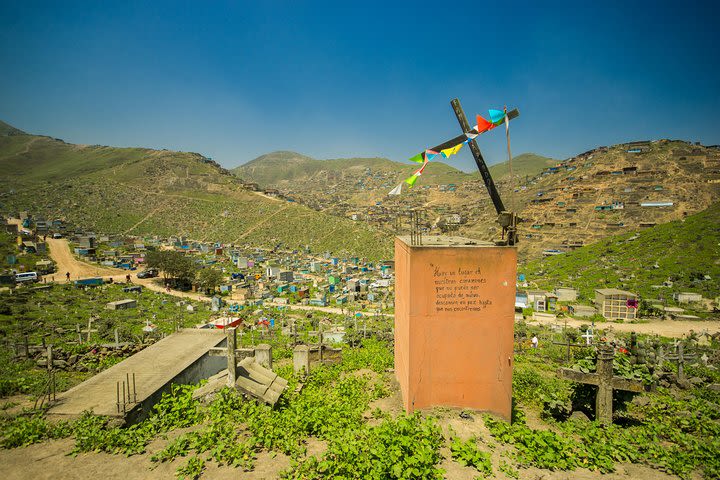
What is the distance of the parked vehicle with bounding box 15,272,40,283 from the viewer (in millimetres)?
29734

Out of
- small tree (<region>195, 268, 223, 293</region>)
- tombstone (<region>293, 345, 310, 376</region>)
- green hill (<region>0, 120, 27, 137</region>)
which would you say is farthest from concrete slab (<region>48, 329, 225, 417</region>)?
green hill (<region>0, 120, 27, 137</region>)

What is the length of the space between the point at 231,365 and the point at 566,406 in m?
6.81

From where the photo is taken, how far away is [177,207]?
77.1m

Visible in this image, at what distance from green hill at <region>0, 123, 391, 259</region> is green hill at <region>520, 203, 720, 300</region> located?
86.3ft

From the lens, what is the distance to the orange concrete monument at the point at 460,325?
6086 mm

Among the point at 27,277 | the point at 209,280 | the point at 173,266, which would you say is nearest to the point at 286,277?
the point at 209,280

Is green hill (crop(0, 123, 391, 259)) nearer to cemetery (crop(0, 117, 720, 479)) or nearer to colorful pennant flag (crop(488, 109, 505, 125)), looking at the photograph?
cemetery (crop(0, 117, 720, 479))

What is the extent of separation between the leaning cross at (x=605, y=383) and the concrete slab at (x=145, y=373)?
869 cm

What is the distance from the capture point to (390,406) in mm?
6859

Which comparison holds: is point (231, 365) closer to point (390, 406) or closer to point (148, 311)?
point (390, 406)

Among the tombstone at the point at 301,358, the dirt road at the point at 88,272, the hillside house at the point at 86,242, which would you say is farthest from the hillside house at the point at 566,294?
the hillside house at the point at 86,242

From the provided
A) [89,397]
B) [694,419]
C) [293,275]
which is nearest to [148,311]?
[293,275]

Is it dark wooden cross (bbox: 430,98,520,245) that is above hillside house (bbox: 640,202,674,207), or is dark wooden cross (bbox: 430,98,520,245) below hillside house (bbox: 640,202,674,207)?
below

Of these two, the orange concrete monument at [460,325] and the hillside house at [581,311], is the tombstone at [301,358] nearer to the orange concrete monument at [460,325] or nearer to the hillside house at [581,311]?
the orange concrete monument at [460,325]
